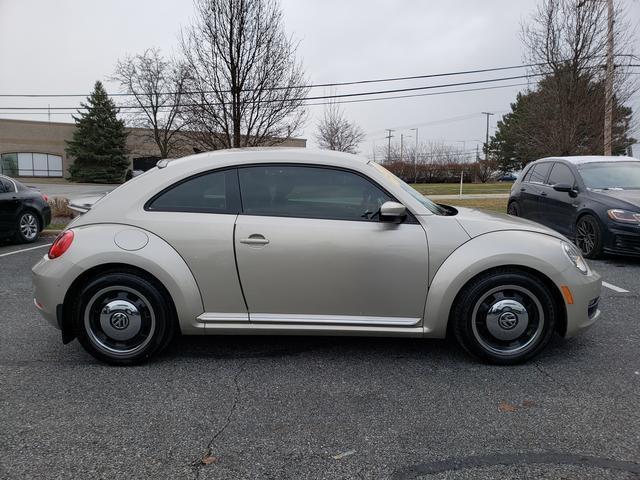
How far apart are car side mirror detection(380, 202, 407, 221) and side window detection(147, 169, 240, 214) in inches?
41.1

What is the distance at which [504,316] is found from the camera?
3.42 metres

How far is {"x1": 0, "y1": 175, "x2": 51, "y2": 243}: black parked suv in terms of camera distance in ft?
29.1

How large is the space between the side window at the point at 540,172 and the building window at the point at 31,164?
5012 cm

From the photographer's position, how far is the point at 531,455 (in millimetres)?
2424

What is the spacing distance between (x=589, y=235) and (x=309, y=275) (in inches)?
223

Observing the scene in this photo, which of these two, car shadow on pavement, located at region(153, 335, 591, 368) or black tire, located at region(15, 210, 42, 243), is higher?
black tire, located at region(15, 210, 42, 243)

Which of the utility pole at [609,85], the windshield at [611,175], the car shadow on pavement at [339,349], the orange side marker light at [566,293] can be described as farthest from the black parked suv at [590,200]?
the utility pole at [609,85]

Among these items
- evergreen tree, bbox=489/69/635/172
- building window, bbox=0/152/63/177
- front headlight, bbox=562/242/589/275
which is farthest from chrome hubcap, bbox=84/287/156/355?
building window, bbox=0/152/63/177

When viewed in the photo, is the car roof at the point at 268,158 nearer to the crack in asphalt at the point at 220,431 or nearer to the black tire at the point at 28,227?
the crack in asphalt at the point at 220,431

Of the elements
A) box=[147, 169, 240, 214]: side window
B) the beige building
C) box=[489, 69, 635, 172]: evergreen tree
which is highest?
the beige building

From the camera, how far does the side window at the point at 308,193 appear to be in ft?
11.5

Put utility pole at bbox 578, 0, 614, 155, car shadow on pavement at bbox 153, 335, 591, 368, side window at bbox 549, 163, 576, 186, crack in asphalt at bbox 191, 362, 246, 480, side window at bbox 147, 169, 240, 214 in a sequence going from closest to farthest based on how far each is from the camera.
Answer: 1. crack in asphalt at bbox 191, 362, 246, 480
2. side window at bbox 147, 169, 240, 214
3. car shadow on pavement at bbox 153, 335, 591, 368
4. side window at bbox 549, 163, 576, 186
5. utility pole at bbox 578, 0, 614, 155

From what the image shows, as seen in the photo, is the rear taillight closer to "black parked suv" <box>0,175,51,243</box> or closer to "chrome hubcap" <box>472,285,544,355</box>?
"chrome hubcap" <box>472,285,544,355</box>

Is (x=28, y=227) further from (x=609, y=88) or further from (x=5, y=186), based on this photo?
(x=609, y=88)
